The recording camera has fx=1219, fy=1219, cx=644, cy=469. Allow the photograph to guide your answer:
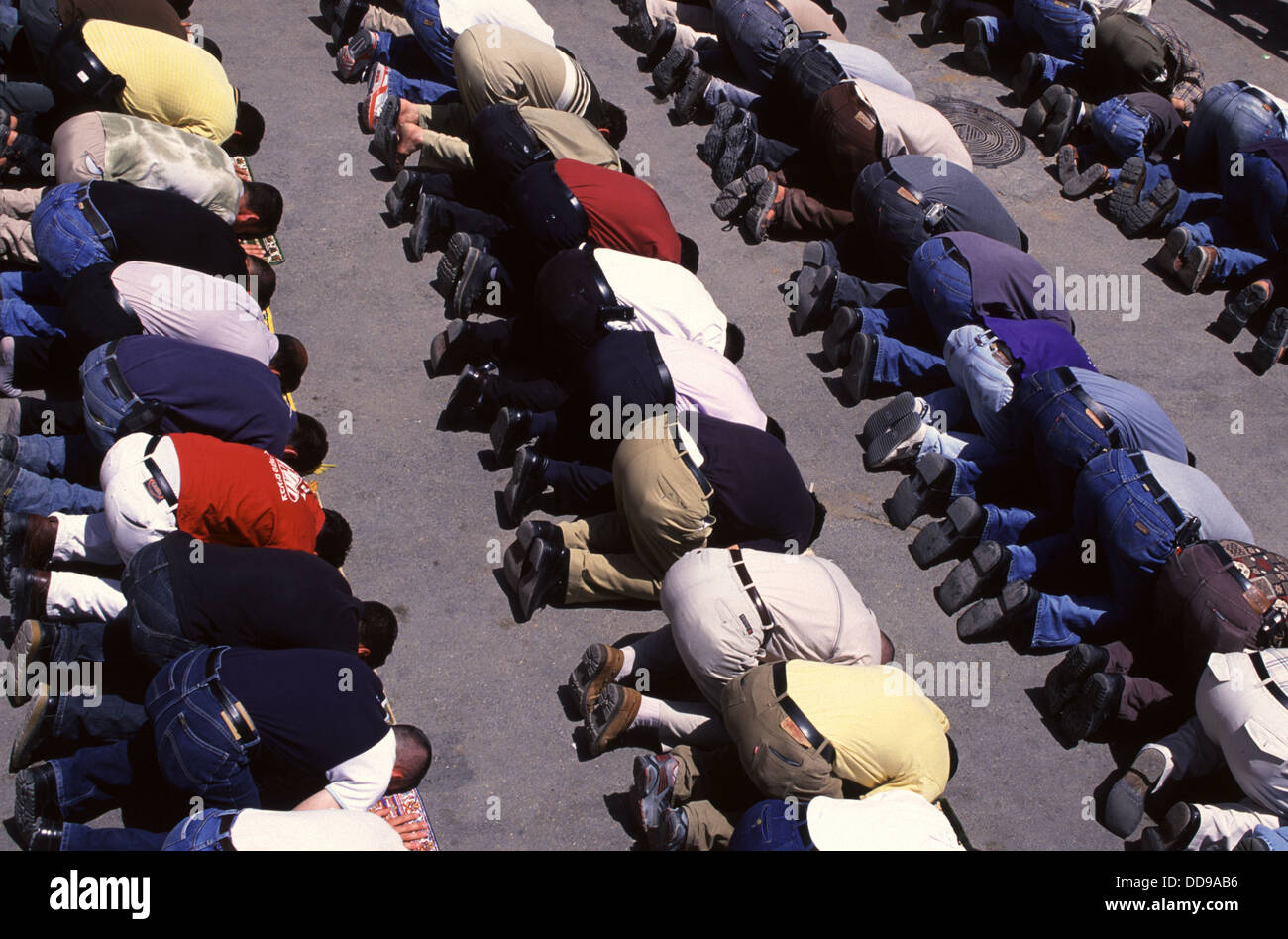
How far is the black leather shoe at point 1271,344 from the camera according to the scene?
7.90 metres

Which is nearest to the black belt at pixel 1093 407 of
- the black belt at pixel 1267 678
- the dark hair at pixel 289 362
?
the black belt at pixel 1267 678

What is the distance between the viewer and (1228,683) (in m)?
5.05

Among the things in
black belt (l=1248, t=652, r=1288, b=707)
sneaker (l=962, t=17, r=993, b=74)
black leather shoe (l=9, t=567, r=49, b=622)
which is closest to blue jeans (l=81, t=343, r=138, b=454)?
black leather shoe (l=9, t=567, r=49, b=622)

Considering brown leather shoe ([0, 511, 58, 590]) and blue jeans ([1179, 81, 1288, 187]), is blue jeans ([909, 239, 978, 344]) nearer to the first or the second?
blue jeans ([1179, 81, 1288, 187])

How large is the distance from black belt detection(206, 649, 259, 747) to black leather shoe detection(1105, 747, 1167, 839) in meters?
3.62

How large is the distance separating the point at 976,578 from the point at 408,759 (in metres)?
2.90

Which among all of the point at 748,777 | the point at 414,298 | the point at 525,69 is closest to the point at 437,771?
the point at 748,777

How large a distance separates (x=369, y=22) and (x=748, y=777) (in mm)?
6516

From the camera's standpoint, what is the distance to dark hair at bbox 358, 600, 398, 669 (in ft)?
17.8

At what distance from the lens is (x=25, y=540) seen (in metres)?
5.40

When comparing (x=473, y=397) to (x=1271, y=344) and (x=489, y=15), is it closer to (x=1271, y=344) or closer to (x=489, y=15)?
(x=489, y=15)

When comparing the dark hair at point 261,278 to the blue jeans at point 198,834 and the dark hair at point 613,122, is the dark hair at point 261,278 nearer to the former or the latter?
the dark hair at point 613,122

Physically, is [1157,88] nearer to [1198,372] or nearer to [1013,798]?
[1198,372]

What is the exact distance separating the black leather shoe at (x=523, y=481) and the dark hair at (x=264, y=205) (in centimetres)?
255
